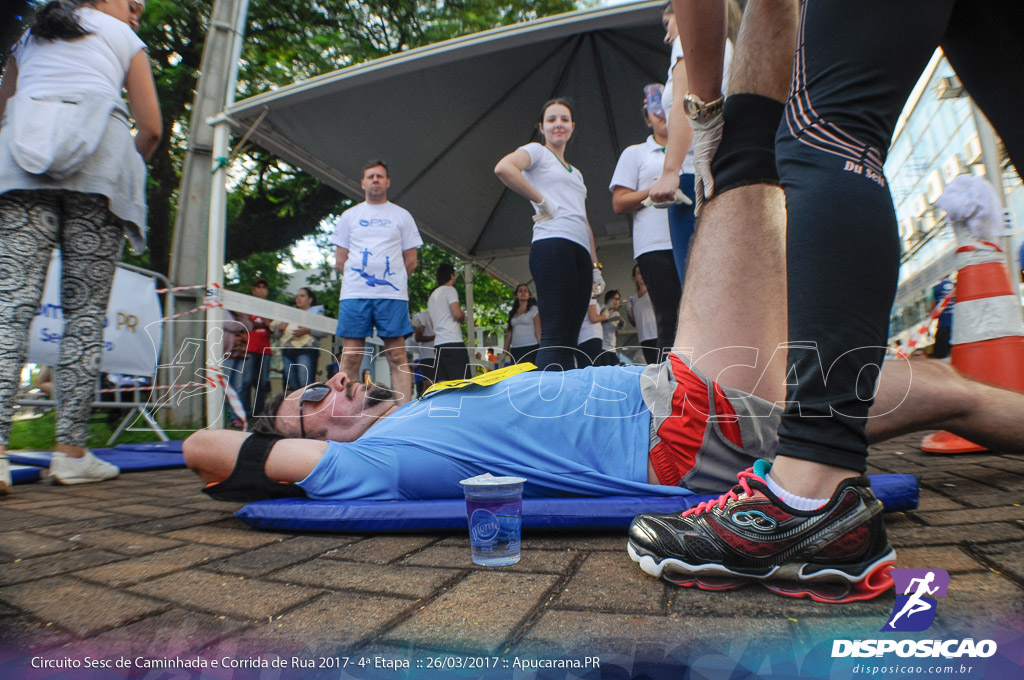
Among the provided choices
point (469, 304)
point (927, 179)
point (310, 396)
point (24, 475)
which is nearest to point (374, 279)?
point (24, 475)

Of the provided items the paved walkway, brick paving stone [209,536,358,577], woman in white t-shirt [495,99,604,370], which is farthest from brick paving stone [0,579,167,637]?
woman in white t-shirt [495,99,604,370]

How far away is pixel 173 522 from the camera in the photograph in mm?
1867

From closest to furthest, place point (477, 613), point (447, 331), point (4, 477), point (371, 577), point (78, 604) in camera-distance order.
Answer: point (477, 613) → point (78, 604) → point (371, 577) → point (4, 477) → point (447, 331)

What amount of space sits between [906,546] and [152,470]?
3555 millimetres

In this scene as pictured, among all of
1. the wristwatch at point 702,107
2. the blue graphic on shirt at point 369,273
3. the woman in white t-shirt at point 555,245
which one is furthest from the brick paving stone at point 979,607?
the blue graphic on shirt at point 369,273

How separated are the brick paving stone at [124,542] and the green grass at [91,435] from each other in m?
3.44

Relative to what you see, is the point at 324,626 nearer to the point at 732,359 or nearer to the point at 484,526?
the point at 484,526

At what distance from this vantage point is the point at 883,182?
1061 mm

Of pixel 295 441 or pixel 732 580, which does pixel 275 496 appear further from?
pixel 732 580

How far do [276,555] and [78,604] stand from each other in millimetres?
407

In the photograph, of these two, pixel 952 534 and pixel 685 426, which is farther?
pixel 685 426

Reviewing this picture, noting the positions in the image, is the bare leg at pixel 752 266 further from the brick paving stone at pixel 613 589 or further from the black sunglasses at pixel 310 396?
the black sunglasses at pixel 310 396

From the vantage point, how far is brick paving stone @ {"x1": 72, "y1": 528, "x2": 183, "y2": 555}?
1508 mm

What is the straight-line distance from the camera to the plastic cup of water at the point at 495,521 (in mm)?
1297
